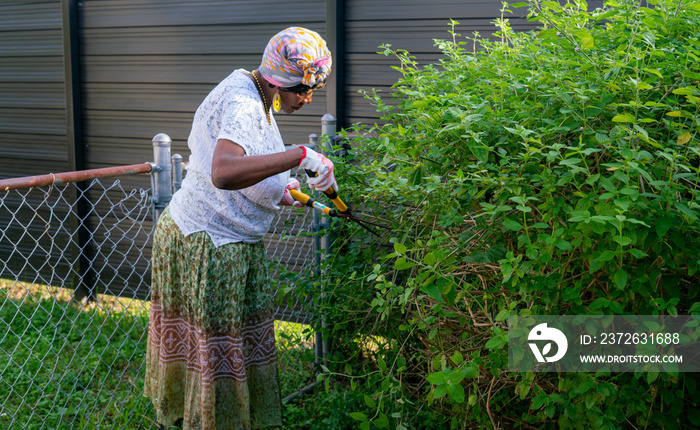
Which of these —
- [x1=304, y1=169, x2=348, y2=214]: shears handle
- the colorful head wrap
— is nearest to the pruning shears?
[x1=304, y1=169, x2=348, y2=214]: shears handle

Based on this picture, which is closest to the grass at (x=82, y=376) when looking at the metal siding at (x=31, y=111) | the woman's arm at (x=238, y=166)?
the metal siding at (x=31, y=111)

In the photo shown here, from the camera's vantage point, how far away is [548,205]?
61.8 inches

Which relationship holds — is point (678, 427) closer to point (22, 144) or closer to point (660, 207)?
point (660, 207)

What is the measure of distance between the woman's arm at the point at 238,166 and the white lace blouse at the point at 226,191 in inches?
3.6

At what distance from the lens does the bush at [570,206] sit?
147 centimetres

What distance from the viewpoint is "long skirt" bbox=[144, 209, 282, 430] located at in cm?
233

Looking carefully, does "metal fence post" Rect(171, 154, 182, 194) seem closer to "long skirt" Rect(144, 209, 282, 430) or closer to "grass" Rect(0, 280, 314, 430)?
"long skirt" Rect(144, 209, 282, 430)

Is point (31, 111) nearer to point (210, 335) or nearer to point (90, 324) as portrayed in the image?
point (90, 324)

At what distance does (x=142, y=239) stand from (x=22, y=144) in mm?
1611

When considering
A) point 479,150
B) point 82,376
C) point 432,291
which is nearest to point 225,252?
point 432,291

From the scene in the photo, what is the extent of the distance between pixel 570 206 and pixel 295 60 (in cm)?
117

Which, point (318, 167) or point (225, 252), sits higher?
point (318, 167)

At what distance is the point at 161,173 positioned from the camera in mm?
2703

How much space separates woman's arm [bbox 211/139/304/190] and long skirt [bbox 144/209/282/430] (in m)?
0.33
